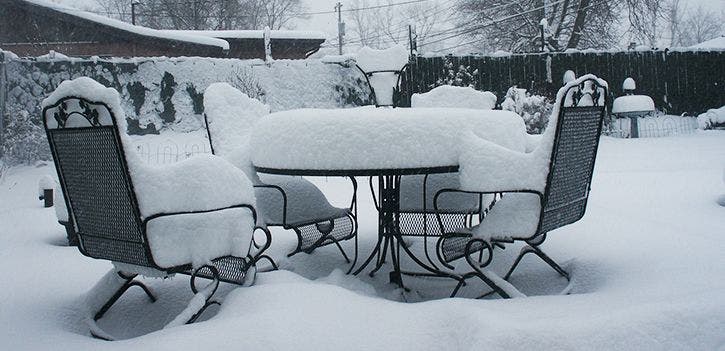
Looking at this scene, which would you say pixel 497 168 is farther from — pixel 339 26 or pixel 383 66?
pixel 339 26

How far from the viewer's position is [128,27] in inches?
498

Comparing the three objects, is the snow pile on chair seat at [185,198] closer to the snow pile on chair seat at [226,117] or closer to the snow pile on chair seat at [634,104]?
the snow pile on chair seat at [226,117]

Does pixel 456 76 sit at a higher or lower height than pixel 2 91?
higher

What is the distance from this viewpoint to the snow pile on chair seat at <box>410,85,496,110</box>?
369 cm

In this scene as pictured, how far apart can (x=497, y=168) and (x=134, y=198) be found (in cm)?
126

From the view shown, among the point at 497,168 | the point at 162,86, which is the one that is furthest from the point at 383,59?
the point at 162,86

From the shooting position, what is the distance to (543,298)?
1.93 metres

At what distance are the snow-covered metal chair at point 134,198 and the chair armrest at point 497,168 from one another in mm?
825

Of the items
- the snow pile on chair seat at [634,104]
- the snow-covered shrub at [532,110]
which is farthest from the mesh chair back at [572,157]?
the snow pile on chair seat at [634,104]

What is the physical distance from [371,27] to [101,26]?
88.8 feet

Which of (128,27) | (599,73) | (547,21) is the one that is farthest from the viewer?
(547,21)

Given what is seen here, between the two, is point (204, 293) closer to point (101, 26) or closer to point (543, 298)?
point (543, 298)

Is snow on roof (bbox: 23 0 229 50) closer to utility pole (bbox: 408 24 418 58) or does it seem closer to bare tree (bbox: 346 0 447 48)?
utility pole (bbox: 408 24 418 58)

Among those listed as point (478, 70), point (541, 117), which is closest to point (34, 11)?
point (478, 70)
